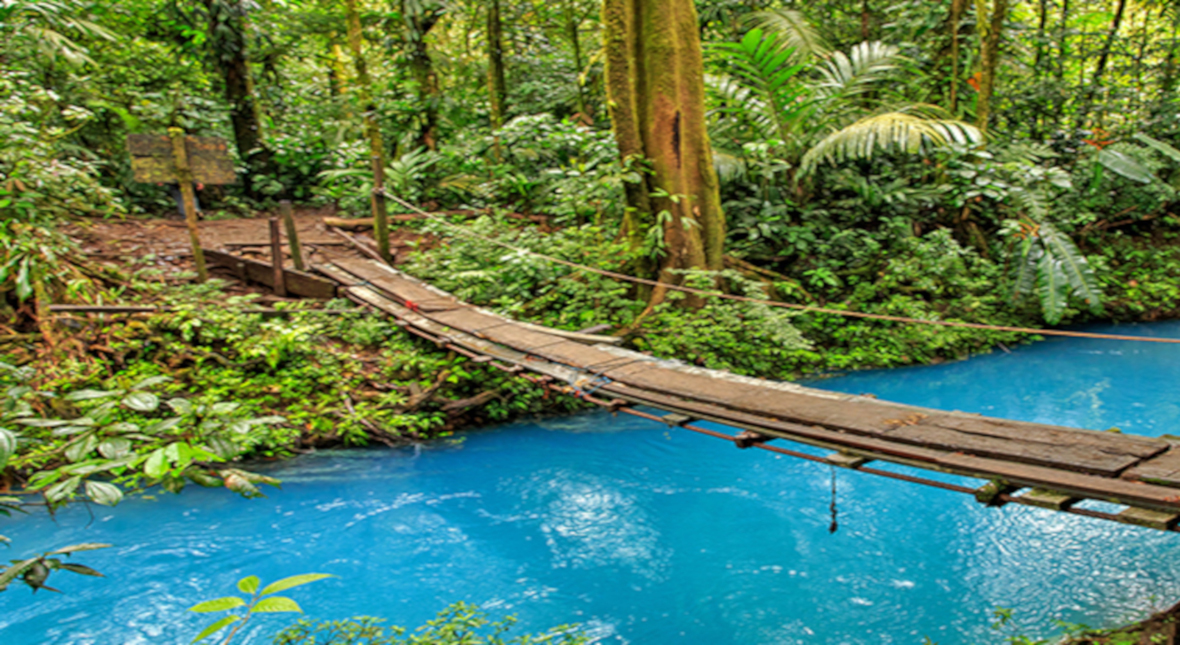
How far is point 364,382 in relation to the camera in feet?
18.6

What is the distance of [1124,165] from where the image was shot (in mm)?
7641

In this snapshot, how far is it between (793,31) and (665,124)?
2994 millimetres

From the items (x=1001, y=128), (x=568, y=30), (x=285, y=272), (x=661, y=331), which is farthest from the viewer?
(x=568, y=30)

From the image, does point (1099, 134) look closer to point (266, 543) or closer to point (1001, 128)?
point (1001, 128)

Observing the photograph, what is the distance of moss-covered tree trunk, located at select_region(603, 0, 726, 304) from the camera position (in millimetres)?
6502

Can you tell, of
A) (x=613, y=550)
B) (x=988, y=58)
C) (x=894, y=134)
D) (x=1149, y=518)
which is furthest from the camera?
(x=988, y=58)

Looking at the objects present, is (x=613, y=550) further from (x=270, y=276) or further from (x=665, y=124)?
(x=270, y=276)

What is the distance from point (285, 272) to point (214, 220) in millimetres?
2699

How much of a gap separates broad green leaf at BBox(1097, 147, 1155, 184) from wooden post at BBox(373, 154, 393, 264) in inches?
308

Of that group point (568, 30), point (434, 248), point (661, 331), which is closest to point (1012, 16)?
point (568, 30)

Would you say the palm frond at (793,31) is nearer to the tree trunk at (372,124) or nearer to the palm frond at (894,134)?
the palm frond at (894,134)

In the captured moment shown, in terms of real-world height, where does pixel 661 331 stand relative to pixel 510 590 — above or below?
above

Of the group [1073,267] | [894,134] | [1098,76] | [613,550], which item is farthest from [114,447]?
[1098,76]

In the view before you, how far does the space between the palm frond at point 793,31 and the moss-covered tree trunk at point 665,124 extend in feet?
6.97
